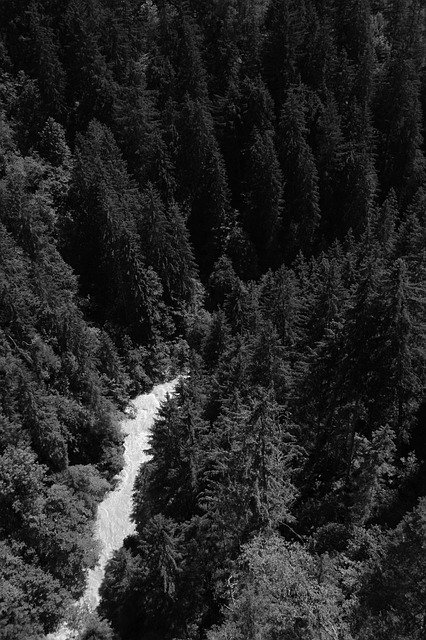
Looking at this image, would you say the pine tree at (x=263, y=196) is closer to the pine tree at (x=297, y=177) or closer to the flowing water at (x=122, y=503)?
the pine tree at (x=297, y=177)

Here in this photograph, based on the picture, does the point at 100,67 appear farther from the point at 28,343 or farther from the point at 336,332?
the point at 336,332

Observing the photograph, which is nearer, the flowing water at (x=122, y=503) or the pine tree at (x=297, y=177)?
the flowing water at (x=122, y=503)

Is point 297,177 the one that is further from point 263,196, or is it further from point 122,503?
point 122,503

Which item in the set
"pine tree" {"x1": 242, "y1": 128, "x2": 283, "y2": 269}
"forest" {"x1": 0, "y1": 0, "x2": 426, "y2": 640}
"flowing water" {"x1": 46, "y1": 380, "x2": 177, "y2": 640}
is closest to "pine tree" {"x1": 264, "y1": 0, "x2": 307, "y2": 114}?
"forest" {"x1": 0, "y1": 0, "x2": 426, "y2": 640}

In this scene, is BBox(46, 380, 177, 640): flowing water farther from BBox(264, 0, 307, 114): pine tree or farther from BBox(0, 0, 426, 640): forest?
BBox(264, 0, 307, 114): pine tree

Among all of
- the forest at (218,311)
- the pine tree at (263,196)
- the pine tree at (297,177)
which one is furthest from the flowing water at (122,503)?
the pine tree at (297,177)
